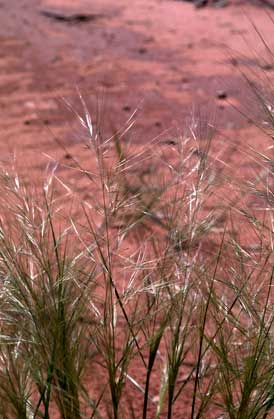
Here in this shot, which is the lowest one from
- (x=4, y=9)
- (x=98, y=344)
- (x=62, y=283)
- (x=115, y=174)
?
(x=4, y=9)

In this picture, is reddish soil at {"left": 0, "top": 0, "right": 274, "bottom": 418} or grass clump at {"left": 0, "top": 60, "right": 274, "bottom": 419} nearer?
grass clump at {"left": 0, "top": 60, "right": 274, "bottom": 419}

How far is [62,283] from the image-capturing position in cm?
169

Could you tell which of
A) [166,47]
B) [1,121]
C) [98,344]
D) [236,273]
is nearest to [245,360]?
[236,273]

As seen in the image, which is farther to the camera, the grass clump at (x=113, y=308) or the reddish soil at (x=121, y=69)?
the reddish soil at (x=121, y=69)

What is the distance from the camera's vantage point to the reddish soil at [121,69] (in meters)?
4.81

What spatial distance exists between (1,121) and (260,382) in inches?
145

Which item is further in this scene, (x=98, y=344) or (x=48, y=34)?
(x=48, y=34)

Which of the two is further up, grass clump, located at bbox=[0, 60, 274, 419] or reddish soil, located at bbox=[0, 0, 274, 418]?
grass clump, located at bbox=[0, 60, 274, 419]

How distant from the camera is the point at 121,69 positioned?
611cm

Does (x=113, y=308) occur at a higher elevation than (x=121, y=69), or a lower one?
higher

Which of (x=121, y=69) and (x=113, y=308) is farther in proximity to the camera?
(x=121, y=69)

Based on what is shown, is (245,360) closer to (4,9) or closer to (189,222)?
(189,222)

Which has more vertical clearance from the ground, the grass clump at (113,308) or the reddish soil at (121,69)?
the grass clump at (113,308)

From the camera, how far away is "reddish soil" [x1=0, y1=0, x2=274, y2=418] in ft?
15.8
